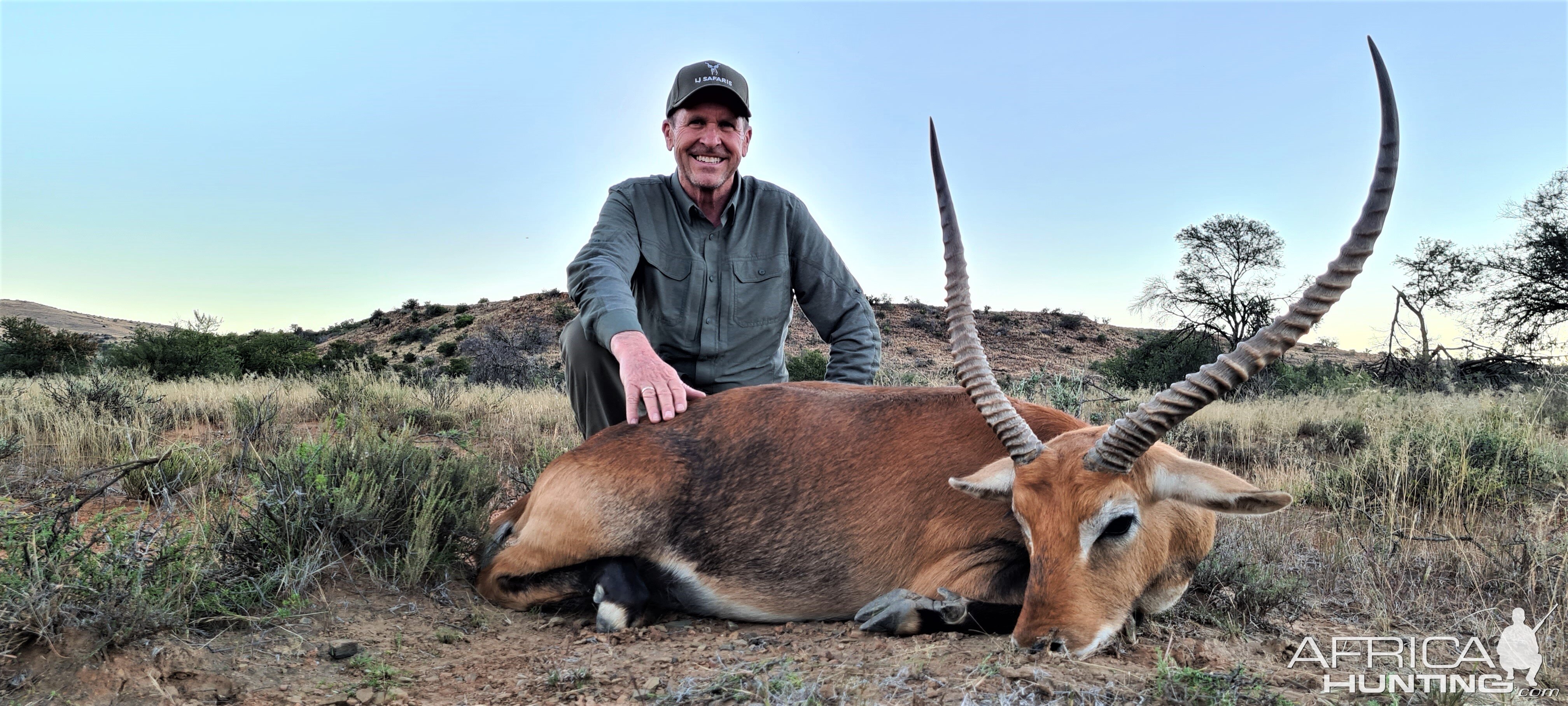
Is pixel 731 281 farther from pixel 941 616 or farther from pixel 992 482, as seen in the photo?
pixel 941 616

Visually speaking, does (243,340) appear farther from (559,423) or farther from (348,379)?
(559,423)

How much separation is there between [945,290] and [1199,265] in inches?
921

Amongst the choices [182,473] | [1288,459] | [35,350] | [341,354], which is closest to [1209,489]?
[1288,459]

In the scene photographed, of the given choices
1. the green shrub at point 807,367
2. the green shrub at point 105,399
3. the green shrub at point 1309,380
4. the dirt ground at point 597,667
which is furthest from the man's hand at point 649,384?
the green shrub at point 1309,380

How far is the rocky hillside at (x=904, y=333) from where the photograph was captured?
3362 centimetres

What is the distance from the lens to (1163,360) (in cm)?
1908

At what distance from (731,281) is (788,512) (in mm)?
2253

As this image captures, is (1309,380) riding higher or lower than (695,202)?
lower

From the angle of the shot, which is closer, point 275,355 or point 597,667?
point 597,667

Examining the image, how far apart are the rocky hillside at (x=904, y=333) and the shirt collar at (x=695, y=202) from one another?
21.4m

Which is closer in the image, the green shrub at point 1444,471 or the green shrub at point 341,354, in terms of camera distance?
the green shrub at point 1444,471

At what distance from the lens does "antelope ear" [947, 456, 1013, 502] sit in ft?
10.6

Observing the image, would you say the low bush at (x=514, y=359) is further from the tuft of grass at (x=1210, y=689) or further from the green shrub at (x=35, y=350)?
the green shrub at (x=35, y=350)

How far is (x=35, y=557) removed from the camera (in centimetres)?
291
